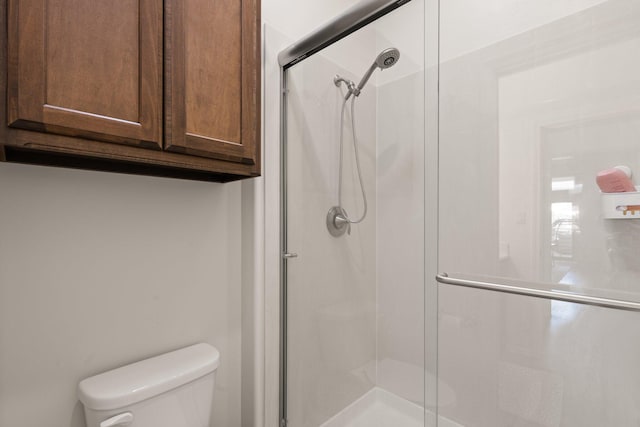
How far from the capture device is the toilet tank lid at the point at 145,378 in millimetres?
794

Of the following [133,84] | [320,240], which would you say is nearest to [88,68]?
[133,84]

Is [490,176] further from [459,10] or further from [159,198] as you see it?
[159,198]

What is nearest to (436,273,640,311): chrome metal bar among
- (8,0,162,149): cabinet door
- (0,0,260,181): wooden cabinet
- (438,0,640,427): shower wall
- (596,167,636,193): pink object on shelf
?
(438,0,640,427): shower wall

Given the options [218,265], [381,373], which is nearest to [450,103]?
[218,265]

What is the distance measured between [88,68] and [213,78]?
304 millimetres

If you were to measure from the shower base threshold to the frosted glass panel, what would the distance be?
751 millimetres

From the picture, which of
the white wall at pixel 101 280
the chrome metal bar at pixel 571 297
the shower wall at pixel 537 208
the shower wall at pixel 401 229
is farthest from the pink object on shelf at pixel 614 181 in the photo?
the white wall at pixel 101 280

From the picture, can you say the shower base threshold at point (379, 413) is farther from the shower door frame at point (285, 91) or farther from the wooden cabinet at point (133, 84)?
the wooden cabinet at point (133, 84)

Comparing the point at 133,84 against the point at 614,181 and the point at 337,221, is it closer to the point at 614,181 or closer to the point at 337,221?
the point at 337,221

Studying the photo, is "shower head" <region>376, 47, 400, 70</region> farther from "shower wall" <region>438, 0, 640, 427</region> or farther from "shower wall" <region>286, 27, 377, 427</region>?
"shower wall" <region>438, 0, 640, 427</region>

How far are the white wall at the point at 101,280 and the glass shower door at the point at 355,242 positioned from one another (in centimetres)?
30

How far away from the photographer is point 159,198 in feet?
3.41

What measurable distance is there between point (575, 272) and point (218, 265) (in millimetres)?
1233

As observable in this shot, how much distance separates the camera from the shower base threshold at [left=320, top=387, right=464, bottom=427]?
1.38 metres
